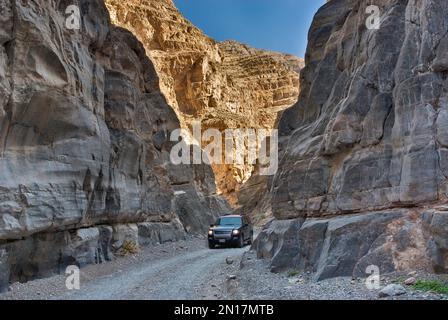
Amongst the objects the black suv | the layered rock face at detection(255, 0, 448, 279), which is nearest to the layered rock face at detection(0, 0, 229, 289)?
the black suv

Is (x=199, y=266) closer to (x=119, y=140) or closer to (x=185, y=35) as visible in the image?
(x=119, y=140)

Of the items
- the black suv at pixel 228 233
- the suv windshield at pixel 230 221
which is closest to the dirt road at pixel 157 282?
the black suv at pixel 228 233

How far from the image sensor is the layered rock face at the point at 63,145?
12.0 m

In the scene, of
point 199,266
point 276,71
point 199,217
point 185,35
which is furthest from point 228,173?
point 199,266

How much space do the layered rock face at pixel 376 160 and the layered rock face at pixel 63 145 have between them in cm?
671

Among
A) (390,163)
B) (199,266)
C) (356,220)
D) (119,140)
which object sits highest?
(119,140)

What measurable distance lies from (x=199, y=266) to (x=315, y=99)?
25.0 feet

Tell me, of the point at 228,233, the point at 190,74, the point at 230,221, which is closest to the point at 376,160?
the point at 228,233

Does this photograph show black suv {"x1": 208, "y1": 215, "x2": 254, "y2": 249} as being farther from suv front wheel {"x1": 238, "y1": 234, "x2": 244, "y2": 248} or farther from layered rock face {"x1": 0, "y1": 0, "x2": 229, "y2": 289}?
layered rock face {"x1": 0, "y1": 0, "x2": 229, "y2": 289}

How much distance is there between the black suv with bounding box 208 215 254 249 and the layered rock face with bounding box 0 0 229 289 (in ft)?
10.7

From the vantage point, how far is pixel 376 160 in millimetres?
11602

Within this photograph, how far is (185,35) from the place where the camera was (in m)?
79.5

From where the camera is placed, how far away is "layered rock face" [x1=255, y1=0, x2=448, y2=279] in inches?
387

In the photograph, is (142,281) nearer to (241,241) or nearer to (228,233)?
(228,233)
